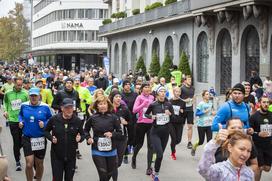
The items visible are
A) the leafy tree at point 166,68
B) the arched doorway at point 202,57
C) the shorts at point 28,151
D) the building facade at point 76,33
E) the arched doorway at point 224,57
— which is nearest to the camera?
the shorts at point 28,151

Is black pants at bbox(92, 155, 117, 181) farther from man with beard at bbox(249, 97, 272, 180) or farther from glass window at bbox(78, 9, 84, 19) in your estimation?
glass window at bbox(78, 9, 84, 19)

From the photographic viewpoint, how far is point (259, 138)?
9055 mm

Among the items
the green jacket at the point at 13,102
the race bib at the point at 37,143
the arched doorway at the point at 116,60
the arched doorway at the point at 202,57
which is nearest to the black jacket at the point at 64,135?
the race bib at the point at 37,143

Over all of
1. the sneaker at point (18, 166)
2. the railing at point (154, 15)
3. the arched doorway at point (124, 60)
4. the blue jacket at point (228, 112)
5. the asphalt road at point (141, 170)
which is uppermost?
the railing at point (154, 15)

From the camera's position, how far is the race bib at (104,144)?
826 cm

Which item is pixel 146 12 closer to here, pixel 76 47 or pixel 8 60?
pixel 76 47

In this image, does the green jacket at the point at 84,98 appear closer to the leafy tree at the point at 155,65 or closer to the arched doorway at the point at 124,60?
the leafy tree at the point at 155,65

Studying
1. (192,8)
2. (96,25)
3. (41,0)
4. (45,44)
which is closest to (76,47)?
(96,25)

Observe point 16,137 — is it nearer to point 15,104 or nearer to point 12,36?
point 15,104

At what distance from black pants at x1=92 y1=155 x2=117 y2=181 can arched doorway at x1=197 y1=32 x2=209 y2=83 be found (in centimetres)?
2435

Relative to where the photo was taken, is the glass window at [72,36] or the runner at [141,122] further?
the glass window at [72,36]

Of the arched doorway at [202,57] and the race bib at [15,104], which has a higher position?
the arched doorway at [202,57]

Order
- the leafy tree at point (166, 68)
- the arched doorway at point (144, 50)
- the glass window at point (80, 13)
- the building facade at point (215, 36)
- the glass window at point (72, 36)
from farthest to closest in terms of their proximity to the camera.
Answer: the glass window at point (80, 13), the glass window at point (72, 36), the arched doorway at point (144, 50), the leafy tree at point (166, 68), the building facade at point (215, 36)

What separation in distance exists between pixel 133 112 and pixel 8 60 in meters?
93.2
